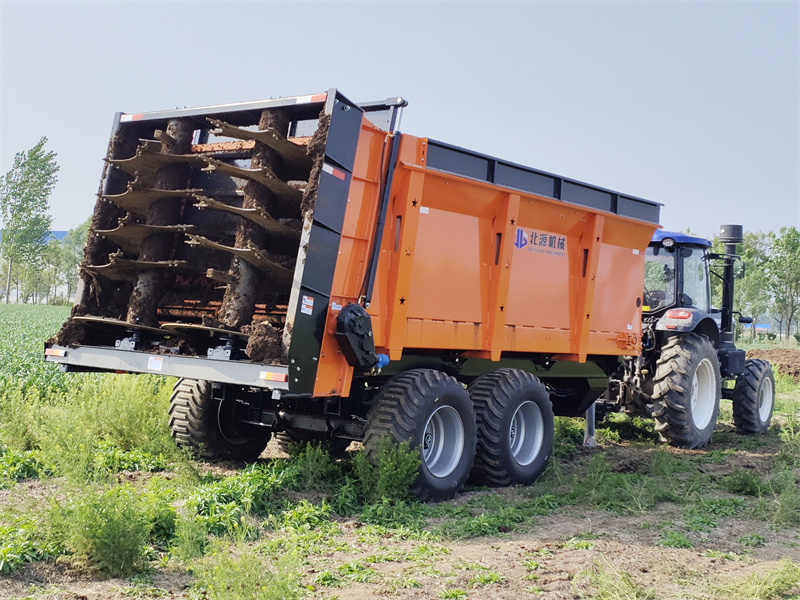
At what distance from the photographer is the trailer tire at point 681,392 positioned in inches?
366

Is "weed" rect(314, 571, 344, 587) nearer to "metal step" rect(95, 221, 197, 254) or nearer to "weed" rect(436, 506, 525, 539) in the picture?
"weed" rect(436, 506, 525, 539)

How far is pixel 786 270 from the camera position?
124ft

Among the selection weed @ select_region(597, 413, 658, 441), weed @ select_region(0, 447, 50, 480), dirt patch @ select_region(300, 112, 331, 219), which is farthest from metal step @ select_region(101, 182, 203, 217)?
weed @ select_region(597, 413, 658, 441)

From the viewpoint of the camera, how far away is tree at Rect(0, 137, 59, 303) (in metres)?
55.9

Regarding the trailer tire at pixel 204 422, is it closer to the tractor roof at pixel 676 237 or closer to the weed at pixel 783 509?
the weed at pixel 783 509

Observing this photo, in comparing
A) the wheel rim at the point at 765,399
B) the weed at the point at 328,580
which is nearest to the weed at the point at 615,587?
the weed at the point at 328,580

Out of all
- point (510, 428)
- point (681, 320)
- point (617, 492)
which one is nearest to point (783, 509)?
point (617, 492)

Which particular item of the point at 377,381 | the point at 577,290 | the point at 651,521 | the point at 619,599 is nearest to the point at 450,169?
the point at 377,381

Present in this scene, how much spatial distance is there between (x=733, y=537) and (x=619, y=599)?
203cm

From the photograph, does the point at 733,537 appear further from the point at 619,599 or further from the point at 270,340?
the point at 270,340

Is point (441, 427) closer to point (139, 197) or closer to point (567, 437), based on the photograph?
point (139, 197)

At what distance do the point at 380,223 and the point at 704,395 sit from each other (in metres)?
6.18

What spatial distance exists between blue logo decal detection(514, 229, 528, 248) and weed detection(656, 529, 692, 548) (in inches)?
118

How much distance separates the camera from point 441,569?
4289 millimetres
